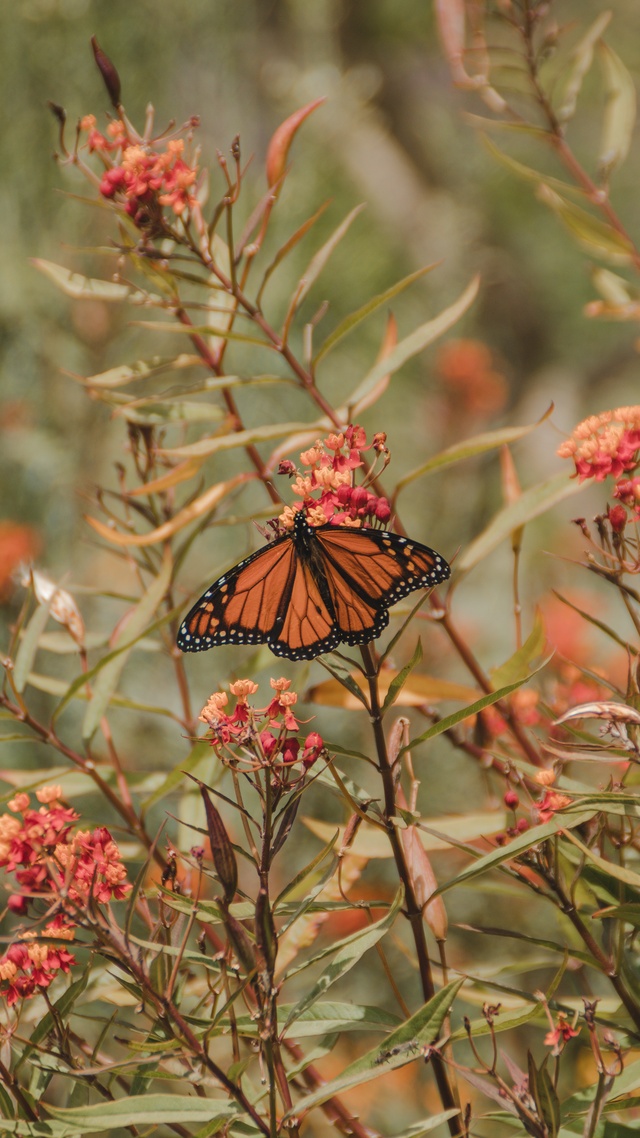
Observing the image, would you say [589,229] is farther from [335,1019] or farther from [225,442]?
[335,1019]

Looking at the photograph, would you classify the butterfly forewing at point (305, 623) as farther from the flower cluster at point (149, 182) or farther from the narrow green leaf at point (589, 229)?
the narrow green leaf at point (589, 229)

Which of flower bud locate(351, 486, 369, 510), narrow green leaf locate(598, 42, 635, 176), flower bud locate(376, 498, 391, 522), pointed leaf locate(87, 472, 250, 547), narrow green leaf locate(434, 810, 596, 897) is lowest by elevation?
narrow green leaf locate(434, 810, 596, 897)

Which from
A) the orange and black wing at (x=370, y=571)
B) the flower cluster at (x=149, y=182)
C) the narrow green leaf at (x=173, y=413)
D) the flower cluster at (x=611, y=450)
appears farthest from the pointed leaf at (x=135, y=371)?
the flower cluster at (x=611, y=450)

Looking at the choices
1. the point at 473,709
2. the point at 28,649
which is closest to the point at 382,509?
the point at 473,709

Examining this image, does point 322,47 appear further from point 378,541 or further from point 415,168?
point 378,541

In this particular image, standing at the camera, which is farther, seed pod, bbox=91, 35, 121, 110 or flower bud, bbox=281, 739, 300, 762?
seed pod, bbox=91, 35, 121, 110

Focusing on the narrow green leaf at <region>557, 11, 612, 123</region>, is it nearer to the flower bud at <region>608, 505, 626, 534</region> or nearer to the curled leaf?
the curled leaf

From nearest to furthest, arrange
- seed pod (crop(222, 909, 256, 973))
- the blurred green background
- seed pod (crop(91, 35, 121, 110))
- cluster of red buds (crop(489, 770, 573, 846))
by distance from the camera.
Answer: seed pod (crop(222, 909, 256, 973))
cluster of red buds (crop(489, 770, 573, 846))
seed pod (crop(91, 35, 121, 110))
the blurred green background

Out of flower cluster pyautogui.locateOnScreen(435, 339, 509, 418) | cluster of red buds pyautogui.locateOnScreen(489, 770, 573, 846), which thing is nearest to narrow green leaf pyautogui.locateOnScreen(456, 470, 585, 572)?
cluster of red buds pyautogui.locateOnScreen(489, 770, 573, 846)
